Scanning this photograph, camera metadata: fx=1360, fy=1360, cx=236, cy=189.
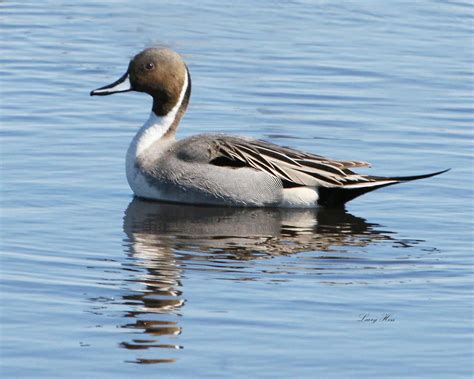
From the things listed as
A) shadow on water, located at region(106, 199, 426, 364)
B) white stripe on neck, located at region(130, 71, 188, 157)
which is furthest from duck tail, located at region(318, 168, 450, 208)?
white stripe on neck, located at region(130, 71, 188, 157)

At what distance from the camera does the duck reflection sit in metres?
7.86

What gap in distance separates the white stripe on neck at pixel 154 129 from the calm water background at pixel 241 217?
0.39 m

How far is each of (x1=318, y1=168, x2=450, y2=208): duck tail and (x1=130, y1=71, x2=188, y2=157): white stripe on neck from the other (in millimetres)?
1460

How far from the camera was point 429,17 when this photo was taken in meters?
19.3

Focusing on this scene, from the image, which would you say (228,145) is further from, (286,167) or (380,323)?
(380,323)

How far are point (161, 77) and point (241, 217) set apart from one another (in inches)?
65.9

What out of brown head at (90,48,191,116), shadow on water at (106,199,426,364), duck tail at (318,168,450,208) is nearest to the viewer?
shadow on water at (106,199,426,364)

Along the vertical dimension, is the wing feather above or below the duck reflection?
above

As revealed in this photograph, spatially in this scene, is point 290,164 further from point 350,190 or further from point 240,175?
point 350,190

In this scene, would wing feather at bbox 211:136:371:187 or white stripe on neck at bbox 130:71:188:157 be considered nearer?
wing feather at bbox 211:136:371:187

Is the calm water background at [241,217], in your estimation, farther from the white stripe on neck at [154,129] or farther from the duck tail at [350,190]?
the white stripe on neck at [154,129]

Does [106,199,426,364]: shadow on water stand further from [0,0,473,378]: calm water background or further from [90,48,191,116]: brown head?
[90,48,191,116]: brown head

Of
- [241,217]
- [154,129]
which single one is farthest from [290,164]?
[154,129]

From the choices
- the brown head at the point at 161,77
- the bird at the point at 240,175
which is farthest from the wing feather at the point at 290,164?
the brown head at the point at 161,77
